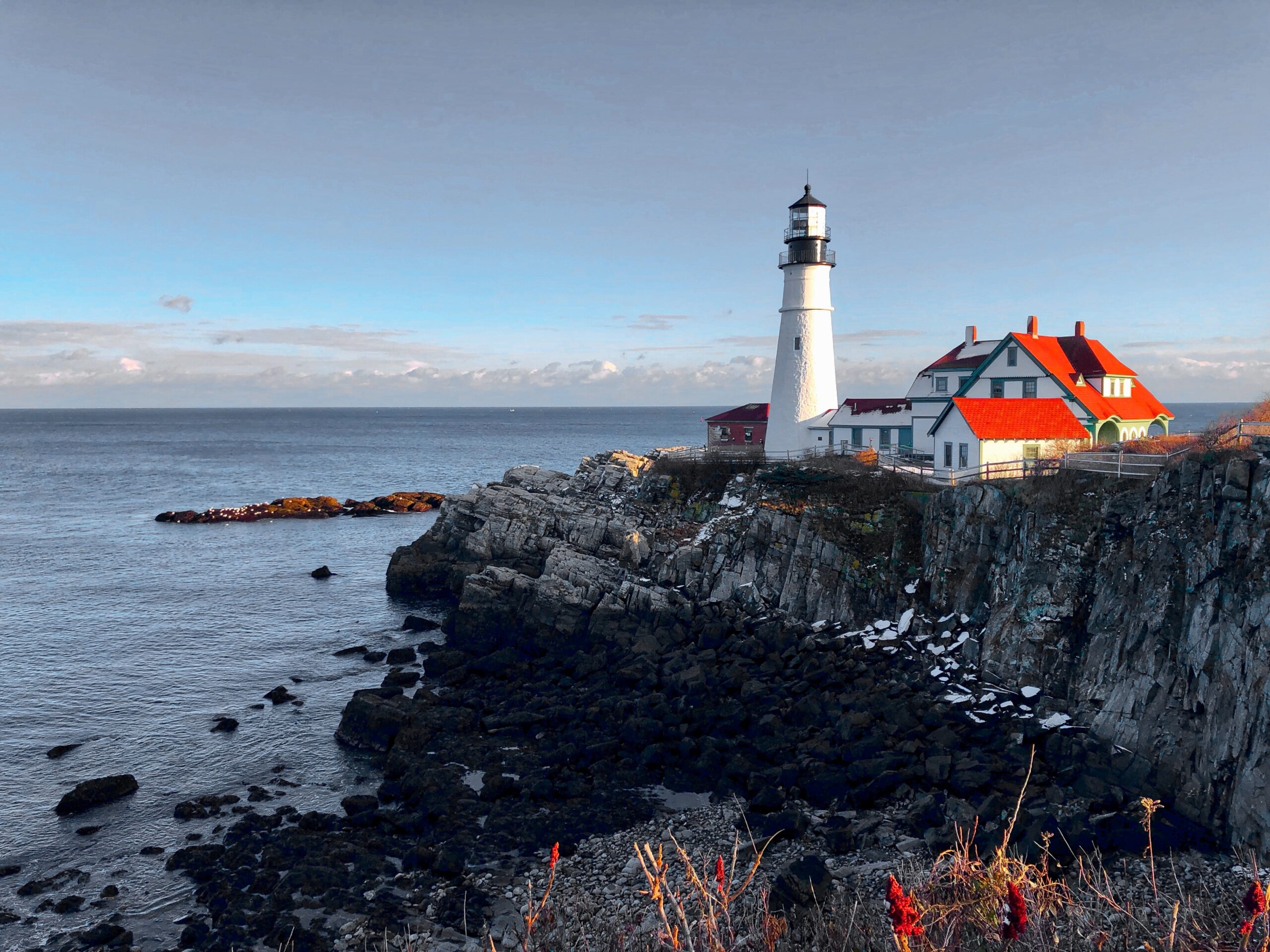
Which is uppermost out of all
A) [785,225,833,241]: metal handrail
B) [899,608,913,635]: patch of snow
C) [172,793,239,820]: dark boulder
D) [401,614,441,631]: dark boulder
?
[785,225,833,241]: metal handrail

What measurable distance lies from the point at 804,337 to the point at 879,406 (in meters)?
5.14

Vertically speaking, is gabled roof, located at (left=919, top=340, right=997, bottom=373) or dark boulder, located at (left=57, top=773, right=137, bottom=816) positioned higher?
gabled roof, located at (left=919, top=340, right=997, bottom=373)

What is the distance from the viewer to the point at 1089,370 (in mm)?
37844

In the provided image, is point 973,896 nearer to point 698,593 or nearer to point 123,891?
point 123,891

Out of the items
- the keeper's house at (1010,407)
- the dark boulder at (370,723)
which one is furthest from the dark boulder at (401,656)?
the keeper's house at (1010,407)

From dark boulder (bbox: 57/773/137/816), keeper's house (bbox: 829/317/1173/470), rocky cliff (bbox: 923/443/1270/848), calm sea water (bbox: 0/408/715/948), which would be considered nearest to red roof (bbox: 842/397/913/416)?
keeper's house (bbox: 829/317/1173/470)

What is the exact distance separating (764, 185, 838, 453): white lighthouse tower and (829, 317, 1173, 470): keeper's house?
1.49 metres

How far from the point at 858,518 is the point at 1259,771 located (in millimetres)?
16762

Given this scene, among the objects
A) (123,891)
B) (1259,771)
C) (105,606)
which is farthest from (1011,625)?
(105,606)

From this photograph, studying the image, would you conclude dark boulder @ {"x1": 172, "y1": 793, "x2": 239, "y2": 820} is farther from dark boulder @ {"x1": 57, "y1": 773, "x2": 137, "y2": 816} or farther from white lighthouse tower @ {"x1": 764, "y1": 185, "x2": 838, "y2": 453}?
white lighthouse tower @ {"x1": 764, "y1": 185, "x2": 838, "y2": 453}

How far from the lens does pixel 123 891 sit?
1744 cm

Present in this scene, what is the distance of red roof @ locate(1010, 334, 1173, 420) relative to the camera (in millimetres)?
35406

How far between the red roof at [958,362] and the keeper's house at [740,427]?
10340 mm

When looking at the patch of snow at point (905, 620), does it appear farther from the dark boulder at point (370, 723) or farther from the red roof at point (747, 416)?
the red roof at point (747, 416)
